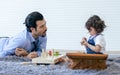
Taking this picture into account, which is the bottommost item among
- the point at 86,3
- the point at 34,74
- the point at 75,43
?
the point at 75,43

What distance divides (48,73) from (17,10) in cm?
246

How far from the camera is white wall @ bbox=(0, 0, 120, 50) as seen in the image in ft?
11.3

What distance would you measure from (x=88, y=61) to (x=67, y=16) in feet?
7.18

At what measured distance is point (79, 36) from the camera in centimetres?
351

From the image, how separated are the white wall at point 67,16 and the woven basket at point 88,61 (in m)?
2.13

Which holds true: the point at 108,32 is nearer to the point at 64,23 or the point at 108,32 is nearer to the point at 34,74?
the point at 64,23

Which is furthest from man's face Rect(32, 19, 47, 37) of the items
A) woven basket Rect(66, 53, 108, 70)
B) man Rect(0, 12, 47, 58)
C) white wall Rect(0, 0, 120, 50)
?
white wall Rect(0, 0, 120, 50)

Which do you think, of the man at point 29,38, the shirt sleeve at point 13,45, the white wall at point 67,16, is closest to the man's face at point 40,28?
the man at point 29,38

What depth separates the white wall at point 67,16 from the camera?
3436 mm

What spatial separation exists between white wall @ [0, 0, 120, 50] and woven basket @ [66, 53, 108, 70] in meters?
2.13

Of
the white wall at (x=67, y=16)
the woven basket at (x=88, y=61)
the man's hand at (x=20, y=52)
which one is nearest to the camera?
the woven basket at (x=88, y=61)

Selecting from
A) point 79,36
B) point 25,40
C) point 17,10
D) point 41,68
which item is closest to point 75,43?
point 79,36

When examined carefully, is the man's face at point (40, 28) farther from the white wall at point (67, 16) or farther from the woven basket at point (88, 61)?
the white wall at point (67, 16)

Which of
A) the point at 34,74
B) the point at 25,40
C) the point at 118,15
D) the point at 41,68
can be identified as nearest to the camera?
the point at 34,74
